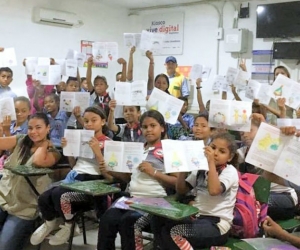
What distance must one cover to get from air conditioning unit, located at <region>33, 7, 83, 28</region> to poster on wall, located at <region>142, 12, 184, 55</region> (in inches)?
54.4

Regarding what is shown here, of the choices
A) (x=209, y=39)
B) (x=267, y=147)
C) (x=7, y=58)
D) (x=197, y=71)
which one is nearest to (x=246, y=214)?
(x=267, y=147)

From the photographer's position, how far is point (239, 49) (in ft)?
20.5

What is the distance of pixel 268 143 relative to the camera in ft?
7.44

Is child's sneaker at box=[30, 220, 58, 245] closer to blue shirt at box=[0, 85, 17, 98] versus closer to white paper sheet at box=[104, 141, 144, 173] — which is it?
white paper sheet at box=[104, 141, 144, 173]

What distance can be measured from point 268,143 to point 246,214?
419mm

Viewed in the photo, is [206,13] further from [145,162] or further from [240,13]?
[145,162]

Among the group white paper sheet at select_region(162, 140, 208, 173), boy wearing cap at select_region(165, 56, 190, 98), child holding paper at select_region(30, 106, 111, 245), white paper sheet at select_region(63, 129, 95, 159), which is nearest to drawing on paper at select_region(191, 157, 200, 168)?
white paper sheet at select_region(162, 140, 208, 173)

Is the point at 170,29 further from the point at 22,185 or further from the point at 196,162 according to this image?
the point at 196,162

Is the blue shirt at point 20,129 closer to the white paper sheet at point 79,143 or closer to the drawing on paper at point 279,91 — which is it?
the white paper sheet at point 79,143

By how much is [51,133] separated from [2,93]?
1.02 m

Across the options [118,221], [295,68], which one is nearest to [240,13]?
[295,68]

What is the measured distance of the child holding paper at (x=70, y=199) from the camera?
2857 millimetres

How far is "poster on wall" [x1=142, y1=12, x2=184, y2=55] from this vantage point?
23.3 ft

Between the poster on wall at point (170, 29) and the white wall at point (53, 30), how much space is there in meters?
0.66
